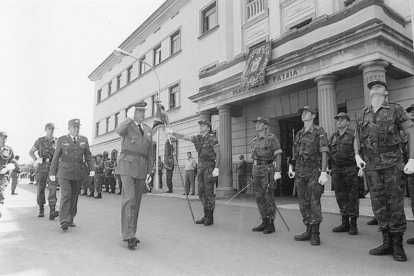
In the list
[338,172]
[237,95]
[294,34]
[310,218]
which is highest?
[294,34]

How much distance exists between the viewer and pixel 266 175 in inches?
226

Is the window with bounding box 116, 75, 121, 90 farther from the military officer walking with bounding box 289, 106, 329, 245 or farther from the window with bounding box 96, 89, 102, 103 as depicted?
the military officer walking with bounding box 289, 106, 329, 245

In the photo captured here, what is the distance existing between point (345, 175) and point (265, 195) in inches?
59.4

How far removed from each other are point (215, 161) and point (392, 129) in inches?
132

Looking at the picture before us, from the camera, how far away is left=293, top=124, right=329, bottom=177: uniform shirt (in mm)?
5016

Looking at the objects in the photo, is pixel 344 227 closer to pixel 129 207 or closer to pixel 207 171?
pixel 207 171

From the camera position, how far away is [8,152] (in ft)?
22.8

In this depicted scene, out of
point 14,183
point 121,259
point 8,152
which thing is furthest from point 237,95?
point 14,183

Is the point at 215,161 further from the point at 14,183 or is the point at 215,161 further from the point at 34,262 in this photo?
the point at 14,183

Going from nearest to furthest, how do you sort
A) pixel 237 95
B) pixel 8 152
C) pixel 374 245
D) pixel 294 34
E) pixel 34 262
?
pixel 34 262, pixel 374 245, pixel 8 152, pixel 294 34, pixel 237 95

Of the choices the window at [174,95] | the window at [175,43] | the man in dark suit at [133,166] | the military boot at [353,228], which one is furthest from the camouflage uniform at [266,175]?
the window at [175,43]

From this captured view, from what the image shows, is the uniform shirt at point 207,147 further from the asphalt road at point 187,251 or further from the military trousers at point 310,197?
the military trousers at point 310,197

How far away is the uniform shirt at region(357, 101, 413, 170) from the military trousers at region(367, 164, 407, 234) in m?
0.10

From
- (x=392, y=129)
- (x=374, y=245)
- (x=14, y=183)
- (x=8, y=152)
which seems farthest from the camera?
(x=14, y=183)
